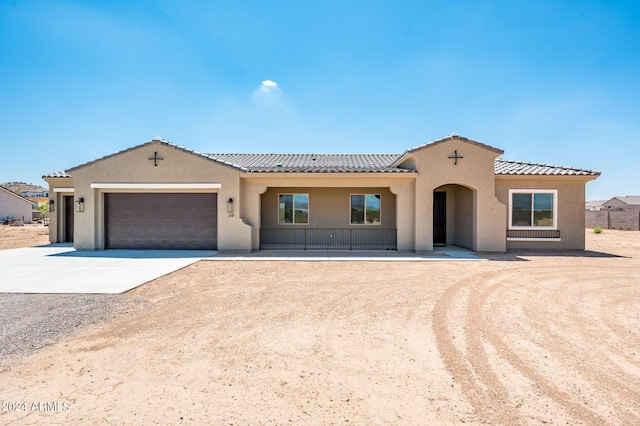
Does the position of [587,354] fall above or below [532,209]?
below

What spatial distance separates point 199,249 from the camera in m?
12.7

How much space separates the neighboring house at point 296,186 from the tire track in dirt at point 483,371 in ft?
24.1

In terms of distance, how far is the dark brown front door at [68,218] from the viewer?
49.5 ft

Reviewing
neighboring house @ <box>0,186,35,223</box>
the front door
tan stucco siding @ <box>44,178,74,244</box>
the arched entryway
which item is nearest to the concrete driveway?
tan stucco siding @ <box>44,178,74,244</box>

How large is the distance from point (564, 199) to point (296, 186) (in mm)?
11204

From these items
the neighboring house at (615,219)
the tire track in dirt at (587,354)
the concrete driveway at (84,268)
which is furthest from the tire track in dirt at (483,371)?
the neighboring house at (615,219)

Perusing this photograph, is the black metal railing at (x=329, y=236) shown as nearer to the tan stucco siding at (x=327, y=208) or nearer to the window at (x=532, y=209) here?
the tan stucco siding at (x=327, y=208)

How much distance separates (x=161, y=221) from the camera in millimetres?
12789

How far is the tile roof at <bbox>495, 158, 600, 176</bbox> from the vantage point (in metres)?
12.6

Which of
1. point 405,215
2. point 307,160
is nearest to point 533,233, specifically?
point 405,215

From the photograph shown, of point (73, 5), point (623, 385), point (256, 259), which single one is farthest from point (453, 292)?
point (73, 5)

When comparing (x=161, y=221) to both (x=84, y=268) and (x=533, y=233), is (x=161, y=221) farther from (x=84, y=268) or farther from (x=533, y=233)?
(x=533, y=233)

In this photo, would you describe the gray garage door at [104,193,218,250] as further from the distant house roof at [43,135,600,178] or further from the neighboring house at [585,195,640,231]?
the neighboring house at [585,195,640,231]

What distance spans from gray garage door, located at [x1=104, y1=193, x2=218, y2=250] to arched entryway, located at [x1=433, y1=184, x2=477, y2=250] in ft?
33.2
